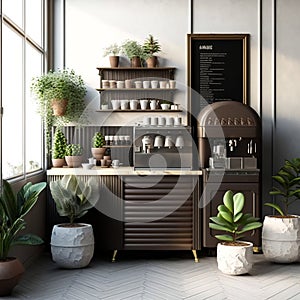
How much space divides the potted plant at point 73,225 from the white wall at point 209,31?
110cm

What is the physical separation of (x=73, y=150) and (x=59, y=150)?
156 mm

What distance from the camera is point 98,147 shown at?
665 centimetres

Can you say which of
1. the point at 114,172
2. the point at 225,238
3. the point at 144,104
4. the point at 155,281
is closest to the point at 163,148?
the point at 144,104

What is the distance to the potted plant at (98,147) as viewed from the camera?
21.7 feet

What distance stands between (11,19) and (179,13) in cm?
213

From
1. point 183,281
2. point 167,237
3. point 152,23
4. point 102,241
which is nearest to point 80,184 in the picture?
point 102,241

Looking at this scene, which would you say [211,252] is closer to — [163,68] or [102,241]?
[102,241]

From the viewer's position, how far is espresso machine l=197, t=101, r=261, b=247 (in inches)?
241

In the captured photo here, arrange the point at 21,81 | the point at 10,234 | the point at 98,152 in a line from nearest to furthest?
the point at 10,234 < the point at 21,81 < the point at 98,152

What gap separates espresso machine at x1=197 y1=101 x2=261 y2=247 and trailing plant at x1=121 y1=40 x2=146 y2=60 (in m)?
1.02

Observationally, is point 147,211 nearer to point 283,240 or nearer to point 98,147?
point 98,147

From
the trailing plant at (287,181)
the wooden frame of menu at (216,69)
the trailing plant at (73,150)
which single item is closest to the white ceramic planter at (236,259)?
the trailing plant at (287,181)

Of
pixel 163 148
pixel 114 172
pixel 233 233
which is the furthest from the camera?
pixel 163 148

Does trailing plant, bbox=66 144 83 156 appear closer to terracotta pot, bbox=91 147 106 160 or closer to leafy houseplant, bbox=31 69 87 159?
terracotta pot, bbox=91 147 106 160
